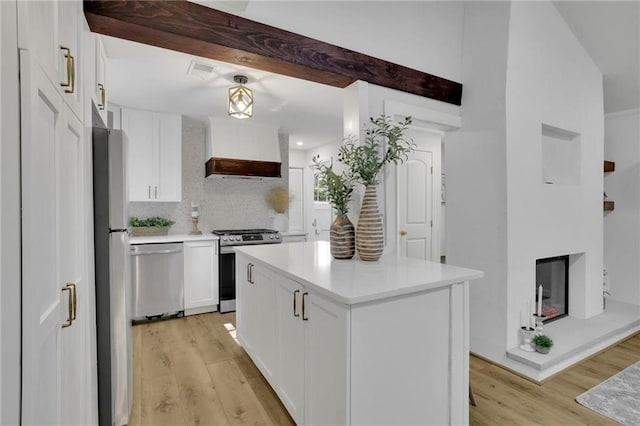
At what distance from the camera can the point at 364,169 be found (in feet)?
6.70

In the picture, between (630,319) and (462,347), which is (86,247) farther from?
(630,319)

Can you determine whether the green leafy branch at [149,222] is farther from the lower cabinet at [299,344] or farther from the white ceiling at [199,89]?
the lower cabinet at [299,344]

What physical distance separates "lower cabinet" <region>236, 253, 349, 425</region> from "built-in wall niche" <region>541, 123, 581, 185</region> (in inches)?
111

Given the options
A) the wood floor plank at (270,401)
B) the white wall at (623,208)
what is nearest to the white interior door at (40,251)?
the wood floor plank at (270,401)

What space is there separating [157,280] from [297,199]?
3277 mm

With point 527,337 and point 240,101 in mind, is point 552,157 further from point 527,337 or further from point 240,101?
point 240,101

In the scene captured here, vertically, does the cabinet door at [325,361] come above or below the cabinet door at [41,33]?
below

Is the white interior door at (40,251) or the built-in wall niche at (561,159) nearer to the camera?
the white interior door at (40,251)

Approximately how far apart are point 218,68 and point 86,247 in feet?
6.06

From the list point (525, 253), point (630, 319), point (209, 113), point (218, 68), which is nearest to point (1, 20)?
point (218, 68)

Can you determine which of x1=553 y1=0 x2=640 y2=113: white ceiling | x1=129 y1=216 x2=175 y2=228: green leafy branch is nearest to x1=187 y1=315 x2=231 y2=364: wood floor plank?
x1=129 y1=216 x2=175 y2=228: green leafy branch

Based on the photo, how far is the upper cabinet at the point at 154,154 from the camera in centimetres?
371

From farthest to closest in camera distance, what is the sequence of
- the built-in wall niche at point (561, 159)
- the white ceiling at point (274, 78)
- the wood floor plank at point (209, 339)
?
the built-in wall niche at point (561, 159), the wood floor plank at point (209, 339), the white ceiling at point (274, 78)

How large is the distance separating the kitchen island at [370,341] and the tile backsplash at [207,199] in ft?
9.16
